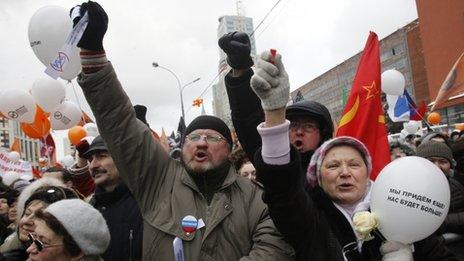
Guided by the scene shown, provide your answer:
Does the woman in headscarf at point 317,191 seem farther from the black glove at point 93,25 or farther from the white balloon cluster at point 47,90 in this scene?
the white balloon cluster at point 47,90

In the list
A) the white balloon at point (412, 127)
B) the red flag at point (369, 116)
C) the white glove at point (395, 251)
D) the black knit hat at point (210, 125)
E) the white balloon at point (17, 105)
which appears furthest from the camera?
the white balloon at point (412, 127)

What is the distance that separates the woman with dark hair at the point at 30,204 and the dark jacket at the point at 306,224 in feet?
5.43

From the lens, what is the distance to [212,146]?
238cm

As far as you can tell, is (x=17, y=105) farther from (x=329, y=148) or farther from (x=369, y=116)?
(x=329, y=148)

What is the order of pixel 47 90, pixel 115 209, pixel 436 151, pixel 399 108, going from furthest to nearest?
pixel 399 108
pixel 47 90
pixel 436 151
pixel 115 209

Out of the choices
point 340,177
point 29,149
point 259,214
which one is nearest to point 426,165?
→ point 340,177

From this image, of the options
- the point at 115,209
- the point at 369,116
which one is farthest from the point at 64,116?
the point at 369,116

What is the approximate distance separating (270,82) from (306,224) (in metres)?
0.59

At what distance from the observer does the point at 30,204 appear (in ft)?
8.82

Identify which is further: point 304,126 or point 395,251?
point 304,126

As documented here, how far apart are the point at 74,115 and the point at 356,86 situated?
5.55m

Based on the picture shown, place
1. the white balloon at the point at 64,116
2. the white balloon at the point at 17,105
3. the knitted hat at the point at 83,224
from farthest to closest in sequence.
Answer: the white balloon at the point at 64,116
the white balloon at the point at 17,105
the knitted hat at the point at 83,224

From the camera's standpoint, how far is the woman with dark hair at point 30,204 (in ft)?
8.58

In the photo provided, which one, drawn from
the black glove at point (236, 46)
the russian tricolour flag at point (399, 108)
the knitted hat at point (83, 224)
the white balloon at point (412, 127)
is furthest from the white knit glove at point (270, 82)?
the white balloon at point (412, 127)
